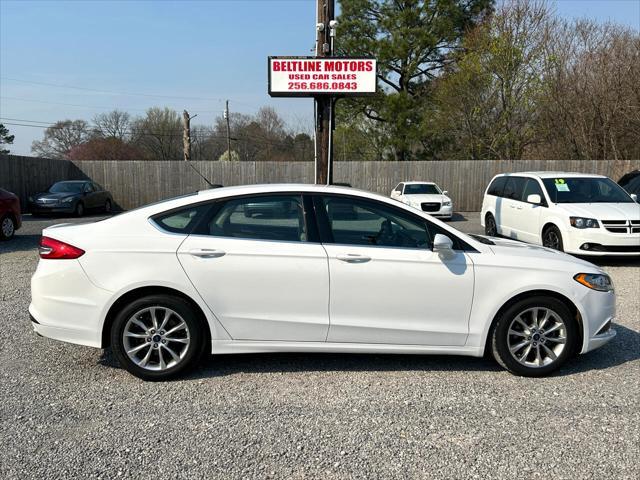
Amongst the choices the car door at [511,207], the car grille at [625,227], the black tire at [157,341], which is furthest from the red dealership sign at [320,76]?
the black tire at [157,341]

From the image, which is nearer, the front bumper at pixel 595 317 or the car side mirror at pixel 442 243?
the car side mirror at pixel 442 243

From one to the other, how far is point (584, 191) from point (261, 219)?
8054 mm

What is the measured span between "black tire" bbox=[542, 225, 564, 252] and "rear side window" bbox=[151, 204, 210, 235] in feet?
23.8

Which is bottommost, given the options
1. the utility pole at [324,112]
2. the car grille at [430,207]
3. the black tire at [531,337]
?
the black tire at [531,337]

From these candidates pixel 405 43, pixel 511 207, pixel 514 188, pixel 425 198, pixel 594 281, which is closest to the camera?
pixel 594 281

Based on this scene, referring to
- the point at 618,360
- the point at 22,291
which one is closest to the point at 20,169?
the point at 22,291

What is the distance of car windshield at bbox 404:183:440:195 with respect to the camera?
18.6 m

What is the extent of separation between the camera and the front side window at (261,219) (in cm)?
421

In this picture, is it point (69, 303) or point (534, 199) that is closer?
point (69, 303)

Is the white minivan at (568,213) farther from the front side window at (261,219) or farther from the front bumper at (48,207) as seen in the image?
the front bumper at (48,207)

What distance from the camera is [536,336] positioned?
427cm

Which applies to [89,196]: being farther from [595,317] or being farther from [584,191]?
[595,317]

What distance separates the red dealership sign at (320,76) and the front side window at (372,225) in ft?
25.0

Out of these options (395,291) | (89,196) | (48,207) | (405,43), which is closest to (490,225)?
(395,291)
